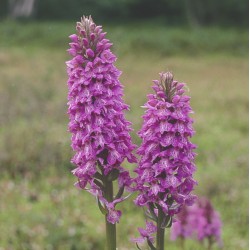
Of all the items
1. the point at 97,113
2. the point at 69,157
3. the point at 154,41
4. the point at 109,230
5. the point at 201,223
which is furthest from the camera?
the point at 154,41

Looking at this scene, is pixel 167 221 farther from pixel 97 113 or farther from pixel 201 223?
pixel 201 223

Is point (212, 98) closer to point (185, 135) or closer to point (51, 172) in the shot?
point (51, 172)

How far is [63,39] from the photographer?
29.5 metres

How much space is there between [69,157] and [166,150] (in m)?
5.79

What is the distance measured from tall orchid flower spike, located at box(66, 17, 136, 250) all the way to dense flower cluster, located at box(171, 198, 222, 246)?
2.30m

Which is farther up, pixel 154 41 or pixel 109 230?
pixel 154 41

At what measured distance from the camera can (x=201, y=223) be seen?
5129 mm

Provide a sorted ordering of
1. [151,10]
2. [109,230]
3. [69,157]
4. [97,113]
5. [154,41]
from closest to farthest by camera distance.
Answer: [97,113]
[109,230]
[69,157]
[154,41]
[151,10]

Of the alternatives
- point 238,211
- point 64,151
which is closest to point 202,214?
point 238,211

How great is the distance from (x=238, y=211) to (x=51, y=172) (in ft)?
8.82

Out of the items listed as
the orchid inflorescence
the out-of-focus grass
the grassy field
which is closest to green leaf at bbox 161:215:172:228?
the orchid inflorescence

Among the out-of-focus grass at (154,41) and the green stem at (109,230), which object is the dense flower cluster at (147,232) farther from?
the out-of-focus grass at (154,41)

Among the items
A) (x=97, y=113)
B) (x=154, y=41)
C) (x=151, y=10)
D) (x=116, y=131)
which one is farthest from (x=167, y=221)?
(x=151, y=10)

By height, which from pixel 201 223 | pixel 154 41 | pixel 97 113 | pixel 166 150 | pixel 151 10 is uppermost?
pixel 151 10
